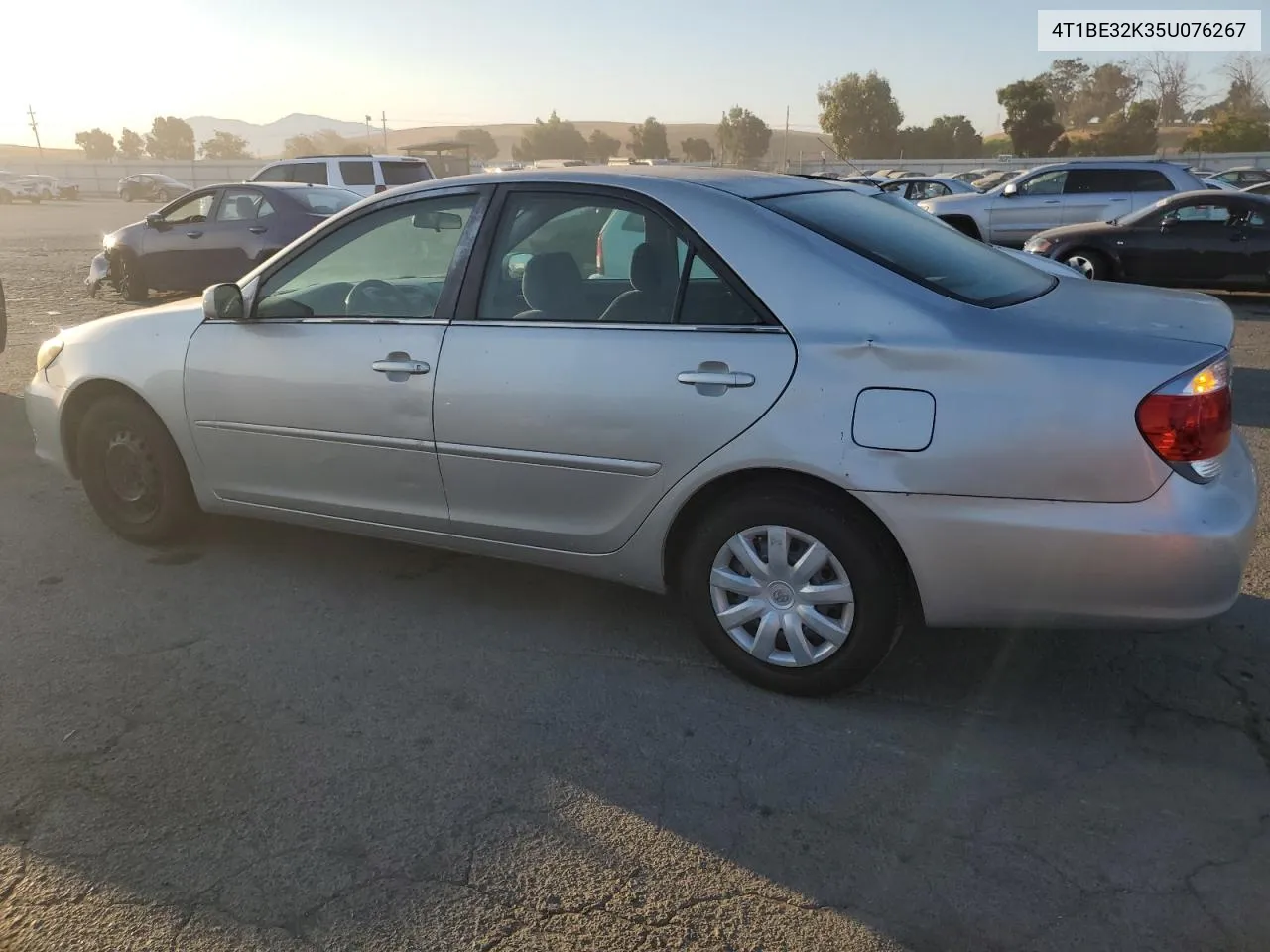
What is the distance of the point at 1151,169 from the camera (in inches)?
602

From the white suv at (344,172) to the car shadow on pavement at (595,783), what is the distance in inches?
541

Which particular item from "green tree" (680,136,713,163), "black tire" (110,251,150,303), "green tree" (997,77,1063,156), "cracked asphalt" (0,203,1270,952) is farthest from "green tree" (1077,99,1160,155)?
"cracked asphalt" (0,203,1270,952)

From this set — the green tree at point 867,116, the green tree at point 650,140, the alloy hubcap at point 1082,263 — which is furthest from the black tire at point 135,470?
the green tree at point 650,140

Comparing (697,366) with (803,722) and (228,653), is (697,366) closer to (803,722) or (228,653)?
(803,722)

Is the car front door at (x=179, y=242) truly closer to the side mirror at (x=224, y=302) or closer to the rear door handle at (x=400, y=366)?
the side mirror at (x=224, y=302)

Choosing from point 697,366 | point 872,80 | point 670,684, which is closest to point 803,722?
point 670,684

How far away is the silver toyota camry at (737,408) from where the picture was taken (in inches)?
115

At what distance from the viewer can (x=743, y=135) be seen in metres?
84.4

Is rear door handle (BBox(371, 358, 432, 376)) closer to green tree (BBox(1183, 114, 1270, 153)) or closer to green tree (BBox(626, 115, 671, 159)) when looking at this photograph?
green tree (BBox(1183, 114, 1270, 153))

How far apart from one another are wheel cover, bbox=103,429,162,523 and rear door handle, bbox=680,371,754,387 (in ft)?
8.76

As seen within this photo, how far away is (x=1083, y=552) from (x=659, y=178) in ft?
6.05

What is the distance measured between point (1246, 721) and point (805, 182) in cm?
239

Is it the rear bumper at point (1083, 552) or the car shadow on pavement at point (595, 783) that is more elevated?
the rear bumper at point (1083, 552)

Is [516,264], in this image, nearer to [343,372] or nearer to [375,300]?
[375,300]
